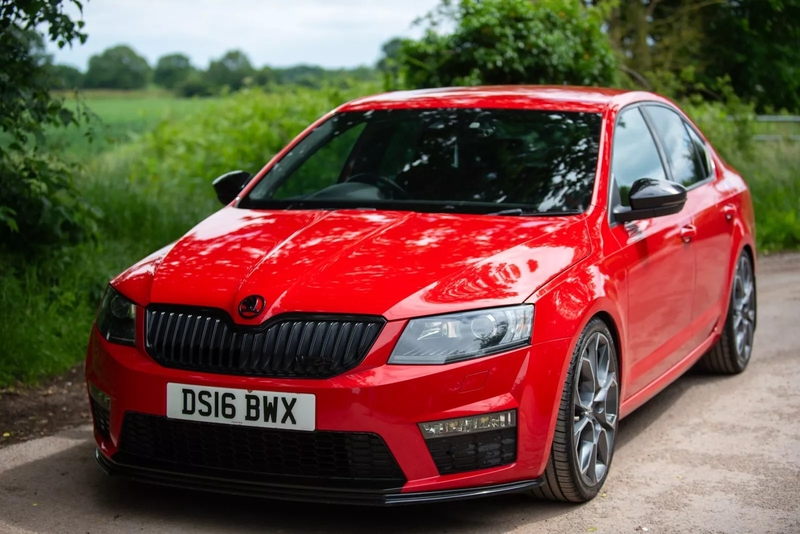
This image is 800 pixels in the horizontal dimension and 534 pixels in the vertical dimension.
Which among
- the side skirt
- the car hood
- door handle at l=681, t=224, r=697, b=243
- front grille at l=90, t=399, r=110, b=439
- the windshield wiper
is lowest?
the side skirt

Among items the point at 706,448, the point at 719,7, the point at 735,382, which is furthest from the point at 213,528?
the point at 719,7

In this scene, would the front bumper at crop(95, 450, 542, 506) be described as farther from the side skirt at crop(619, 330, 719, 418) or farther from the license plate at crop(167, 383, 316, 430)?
the side skirt at crop(619, 330, 719, 418)

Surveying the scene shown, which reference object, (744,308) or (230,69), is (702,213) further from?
(230,69)

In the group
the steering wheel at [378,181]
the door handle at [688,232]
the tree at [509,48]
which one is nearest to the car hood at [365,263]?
the steering wheel at [378,181]

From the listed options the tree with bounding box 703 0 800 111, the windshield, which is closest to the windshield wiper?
the windshield

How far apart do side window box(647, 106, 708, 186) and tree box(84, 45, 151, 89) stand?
644 inches

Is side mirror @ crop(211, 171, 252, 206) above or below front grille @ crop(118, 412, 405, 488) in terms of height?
above

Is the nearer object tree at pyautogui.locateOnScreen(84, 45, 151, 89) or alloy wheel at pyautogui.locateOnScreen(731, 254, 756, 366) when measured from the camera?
alloy wheel at pyautogui.locateOnScreen(731, 254, 756, 366)

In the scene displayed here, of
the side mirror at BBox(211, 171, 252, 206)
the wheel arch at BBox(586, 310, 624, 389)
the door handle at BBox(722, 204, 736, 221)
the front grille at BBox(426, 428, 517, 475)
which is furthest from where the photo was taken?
the door handle at BBox(722, 204, 736, 221)

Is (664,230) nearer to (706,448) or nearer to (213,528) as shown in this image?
(706,448)

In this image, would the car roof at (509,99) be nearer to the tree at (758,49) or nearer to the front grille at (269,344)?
the front grille at (269,344)

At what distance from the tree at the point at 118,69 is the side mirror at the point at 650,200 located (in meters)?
17.5

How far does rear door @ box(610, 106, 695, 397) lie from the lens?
509 cm

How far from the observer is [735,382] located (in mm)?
6824
